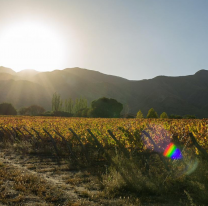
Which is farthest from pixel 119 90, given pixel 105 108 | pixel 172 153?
pixel 172 153

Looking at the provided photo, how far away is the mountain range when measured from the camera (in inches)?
4802

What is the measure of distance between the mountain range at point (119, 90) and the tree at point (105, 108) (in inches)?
2001

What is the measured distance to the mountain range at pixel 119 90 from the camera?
121981 millimetres

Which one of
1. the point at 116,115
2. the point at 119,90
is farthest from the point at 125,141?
the point at 119,90

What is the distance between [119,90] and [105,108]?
100 metres

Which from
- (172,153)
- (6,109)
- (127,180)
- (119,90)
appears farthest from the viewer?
(119,90)

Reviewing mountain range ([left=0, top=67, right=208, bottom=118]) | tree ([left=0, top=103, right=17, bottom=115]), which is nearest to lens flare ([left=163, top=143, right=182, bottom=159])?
tree ([left=0, top=103, right=17, bottom=115])

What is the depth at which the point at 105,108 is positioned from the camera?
215ft

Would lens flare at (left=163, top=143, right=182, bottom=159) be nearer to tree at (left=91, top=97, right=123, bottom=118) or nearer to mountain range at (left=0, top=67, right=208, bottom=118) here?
tree at (left=91, top=97, right=123, bottom=118)

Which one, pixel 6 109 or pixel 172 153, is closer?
pixel 172 153

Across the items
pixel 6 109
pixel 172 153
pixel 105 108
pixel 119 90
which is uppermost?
pixel 119 90

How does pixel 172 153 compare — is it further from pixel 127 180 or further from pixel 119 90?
pixel 119 90

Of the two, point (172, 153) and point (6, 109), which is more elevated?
point (172, 153)

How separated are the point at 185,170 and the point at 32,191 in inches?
183
